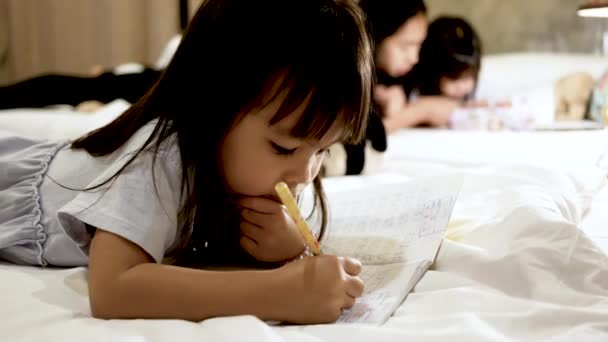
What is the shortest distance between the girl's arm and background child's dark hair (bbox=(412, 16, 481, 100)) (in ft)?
5.21

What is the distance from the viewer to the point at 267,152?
2.16 ft

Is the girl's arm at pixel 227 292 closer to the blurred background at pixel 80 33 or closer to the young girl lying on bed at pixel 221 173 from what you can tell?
the young girl lying on bed at pixel 221 173

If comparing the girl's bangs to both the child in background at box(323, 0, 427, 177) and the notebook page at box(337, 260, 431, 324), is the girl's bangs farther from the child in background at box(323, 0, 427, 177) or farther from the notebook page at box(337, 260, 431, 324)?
the child in background at box(323, 0, 427, 177)

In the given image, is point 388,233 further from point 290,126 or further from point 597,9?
point 597,9

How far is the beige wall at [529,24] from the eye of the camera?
88.0 inches

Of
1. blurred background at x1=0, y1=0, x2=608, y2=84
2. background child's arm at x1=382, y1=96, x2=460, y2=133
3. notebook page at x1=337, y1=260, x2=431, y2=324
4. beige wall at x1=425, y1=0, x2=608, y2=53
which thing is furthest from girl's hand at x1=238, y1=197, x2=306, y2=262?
blurred background at x1=0, y1=0, x2=608, y2=84

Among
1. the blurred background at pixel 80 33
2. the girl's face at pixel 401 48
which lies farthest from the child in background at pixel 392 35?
the blurred background at pixel 80 33

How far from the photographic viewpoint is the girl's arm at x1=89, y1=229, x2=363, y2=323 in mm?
546

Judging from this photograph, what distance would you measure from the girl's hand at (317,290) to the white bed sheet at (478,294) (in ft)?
0.06

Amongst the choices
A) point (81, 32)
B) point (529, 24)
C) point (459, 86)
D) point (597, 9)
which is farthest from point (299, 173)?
point (81, 32)

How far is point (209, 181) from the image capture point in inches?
27.3

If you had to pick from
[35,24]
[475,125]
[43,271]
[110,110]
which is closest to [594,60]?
[475,125]

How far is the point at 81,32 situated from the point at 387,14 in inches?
74.3

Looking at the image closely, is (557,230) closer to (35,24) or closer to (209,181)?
(209,181)
